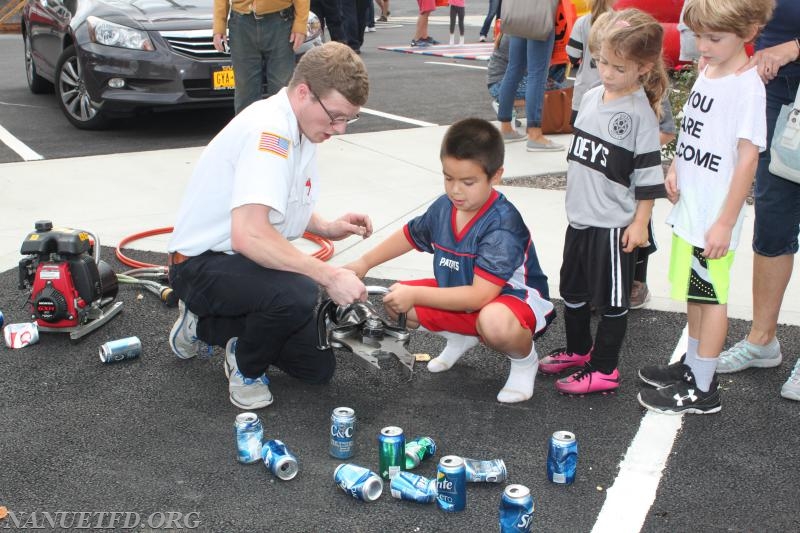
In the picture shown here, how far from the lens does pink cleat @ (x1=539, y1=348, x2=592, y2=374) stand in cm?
422

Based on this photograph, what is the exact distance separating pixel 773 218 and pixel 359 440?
1964 millimetres

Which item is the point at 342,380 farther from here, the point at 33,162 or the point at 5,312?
the point at 33,162

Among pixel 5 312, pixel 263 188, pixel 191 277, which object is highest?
pixel 263 188

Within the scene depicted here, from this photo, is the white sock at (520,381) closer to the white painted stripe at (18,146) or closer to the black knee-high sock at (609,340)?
the black knee-high sock at (609,340)

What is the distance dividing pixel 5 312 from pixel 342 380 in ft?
6.23

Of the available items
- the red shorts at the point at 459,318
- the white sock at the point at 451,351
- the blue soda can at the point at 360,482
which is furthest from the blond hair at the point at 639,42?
the blue soda can at the point at 360,482

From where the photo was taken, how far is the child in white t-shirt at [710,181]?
3455 mm

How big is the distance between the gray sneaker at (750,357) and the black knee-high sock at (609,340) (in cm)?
55

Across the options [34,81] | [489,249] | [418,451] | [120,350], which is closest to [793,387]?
[489,249]

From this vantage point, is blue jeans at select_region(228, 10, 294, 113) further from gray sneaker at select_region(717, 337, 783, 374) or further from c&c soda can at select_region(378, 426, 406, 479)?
c&c soda can at select_region(378, 426, 406, 479)

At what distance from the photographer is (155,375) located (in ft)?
13.7

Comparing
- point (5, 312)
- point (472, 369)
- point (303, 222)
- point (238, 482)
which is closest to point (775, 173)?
point (472, 369)

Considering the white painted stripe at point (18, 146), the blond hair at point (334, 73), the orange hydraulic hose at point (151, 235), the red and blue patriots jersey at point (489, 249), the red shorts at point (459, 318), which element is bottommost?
the white painted stripe at point (18, 146)

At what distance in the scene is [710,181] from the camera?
364 cm
